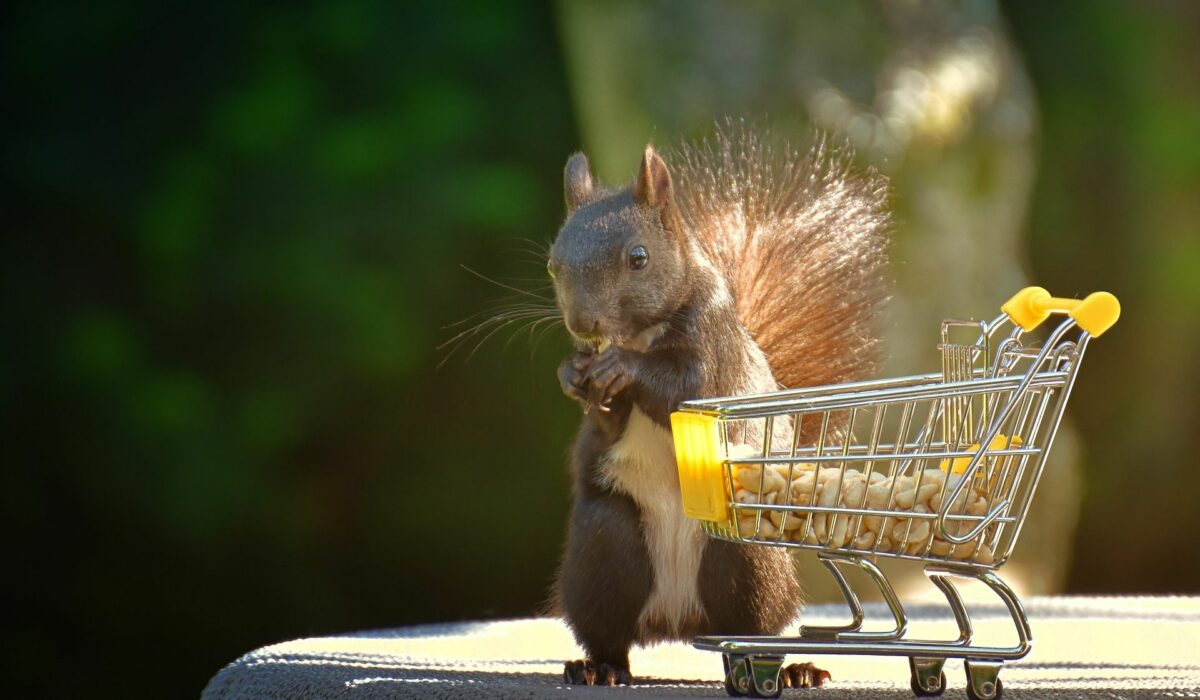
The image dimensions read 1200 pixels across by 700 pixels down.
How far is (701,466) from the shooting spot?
1.45 meters

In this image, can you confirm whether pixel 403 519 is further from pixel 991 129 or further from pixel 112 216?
pixel 991 129

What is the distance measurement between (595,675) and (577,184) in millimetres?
606

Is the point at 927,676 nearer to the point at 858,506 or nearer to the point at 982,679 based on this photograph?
the point at 982,679

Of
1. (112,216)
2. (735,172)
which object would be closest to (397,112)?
(112,216)

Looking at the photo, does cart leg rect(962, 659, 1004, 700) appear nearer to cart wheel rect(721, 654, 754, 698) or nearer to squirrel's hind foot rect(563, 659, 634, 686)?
cart wheel rect(721, 654, 754, 698)

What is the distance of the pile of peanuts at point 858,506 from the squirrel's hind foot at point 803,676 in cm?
29

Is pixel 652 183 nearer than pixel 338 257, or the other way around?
pixel 652 183

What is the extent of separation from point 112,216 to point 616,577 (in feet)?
7.86

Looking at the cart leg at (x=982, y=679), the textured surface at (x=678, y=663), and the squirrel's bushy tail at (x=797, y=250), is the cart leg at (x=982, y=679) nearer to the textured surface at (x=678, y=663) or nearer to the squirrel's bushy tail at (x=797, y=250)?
the textured surface at (x=678, y=663)

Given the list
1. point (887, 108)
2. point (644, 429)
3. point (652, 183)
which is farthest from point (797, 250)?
point (887, 108)

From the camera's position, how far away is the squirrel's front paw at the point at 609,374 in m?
1.61

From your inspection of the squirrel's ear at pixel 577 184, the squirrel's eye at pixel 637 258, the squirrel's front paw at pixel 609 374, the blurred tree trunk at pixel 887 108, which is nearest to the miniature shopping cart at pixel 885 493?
the squirrel's front paw at pixel 609 374

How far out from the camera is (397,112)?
3.70 meters

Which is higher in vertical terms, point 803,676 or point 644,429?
point 644,429
